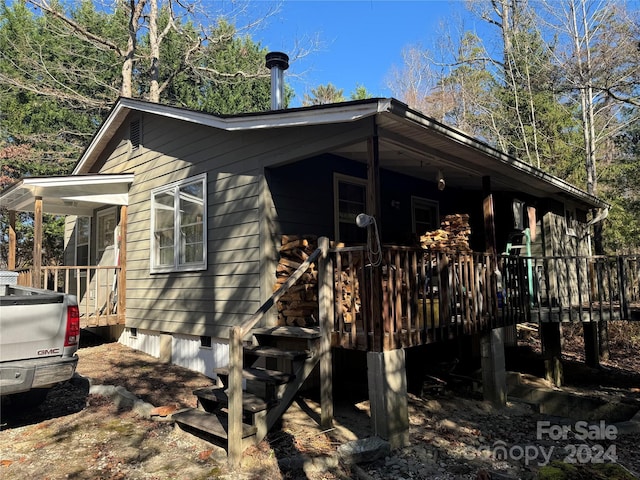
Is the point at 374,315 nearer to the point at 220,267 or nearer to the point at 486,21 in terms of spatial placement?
the point at 220,267

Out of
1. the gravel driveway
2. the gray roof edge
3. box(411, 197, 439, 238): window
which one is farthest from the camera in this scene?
box(411, 197, 439, 238): window

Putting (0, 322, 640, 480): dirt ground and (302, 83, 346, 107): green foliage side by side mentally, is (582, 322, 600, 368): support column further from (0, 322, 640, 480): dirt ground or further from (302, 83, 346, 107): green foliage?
(302, 83, 346, 107): green foliage

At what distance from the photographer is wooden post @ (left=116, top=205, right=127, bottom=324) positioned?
29.0ft

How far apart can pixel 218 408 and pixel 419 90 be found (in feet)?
76.9

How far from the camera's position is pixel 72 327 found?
462cm

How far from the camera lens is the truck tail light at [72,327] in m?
4.56

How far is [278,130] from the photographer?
595 centimetres

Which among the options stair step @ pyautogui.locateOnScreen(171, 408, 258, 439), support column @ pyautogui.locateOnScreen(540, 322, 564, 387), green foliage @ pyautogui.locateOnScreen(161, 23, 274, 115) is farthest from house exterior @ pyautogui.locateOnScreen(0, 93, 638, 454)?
green foliage @ pyautogui.locateOnScreen(161, 23, 274, 115)

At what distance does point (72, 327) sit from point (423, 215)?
688 cm

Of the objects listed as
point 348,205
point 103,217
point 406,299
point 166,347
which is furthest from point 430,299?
point 103,217

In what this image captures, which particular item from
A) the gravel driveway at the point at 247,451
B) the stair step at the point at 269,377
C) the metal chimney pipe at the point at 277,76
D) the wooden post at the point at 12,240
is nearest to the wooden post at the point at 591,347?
the gravel driveway at the point at 247,451

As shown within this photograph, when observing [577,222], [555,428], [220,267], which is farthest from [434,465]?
[577,222]

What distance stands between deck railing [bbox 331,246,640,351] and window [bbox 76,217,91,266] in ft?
24.6

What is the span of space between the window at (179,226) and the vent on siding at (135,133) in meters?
1.45
